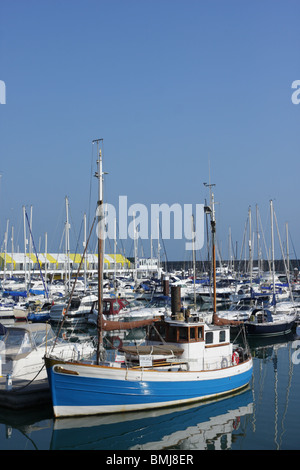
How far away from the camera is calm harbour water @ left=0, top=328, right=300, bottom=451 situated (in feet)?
58.2

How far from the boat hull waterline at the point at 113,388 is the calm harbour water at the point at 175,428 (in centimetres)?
40

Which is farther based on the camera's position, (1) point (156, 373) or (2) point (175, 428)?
(1) point (156, 373)

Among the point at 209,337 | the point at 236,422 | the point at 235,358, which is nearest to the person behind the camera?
the point at 236,422

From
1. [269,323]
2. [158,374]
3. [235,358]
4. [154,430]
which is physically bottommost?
[154,430]

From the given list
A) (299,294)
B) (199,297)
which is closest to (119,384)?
(199,297)

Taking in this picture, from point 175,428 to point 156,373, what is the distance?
2.28 metres

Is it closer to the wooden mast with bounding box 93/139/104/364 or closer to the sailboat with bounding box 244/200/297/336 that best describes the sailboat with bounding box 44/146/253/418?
the wooden mast with bounding box 93/139/104/364

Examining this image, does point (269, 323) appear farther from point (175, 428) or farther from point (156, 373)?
point (175, 428)

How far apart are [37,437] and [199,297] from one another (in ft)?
164

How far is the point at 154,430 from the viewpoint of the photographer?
19094 millimetres

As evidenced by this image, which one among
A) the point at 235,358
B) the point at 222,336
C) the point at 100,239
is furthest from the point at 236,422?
the point at 100,239

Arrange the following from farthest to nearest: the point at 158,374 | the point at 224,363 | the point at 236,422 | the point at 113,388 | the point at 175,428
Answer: the point at 224,363, the point at 158,374, the point at 236,422, the point at 113,388, the point at 175,428
